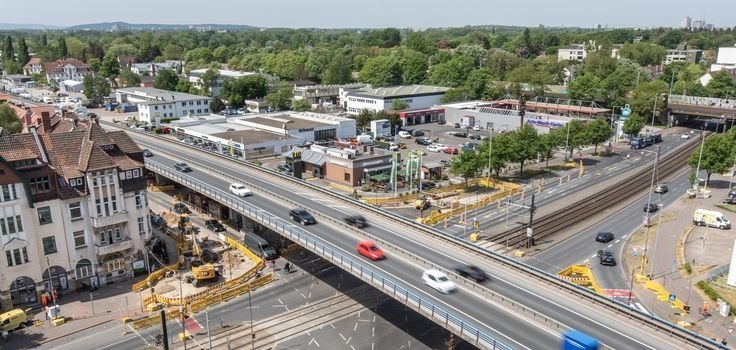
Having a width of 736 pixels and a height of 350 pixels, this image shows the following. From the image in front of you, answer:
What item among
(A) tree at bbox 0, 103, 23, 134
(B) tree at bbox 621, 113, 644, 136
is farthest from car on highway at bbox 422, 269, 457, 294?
(B) tree at bbox 621, 113, 644, 136

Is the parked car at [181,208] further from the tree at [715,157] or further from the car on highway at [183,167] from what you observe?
the tree at [715,157]

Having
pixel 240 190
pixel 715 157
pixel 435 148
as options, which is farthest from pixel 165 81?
pixel 715 157

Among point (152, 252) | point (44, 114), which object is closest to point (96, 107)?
point (44, 114)

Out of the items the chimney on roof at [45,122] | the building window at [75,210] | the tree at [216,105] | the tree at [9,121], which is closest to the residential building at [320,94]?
the tree at [216,105]

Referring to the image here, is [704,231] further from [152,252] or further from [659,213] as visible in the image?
[152,252]

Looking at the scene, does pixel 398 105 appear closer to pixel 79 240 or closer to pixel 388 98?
pixel 388 98
